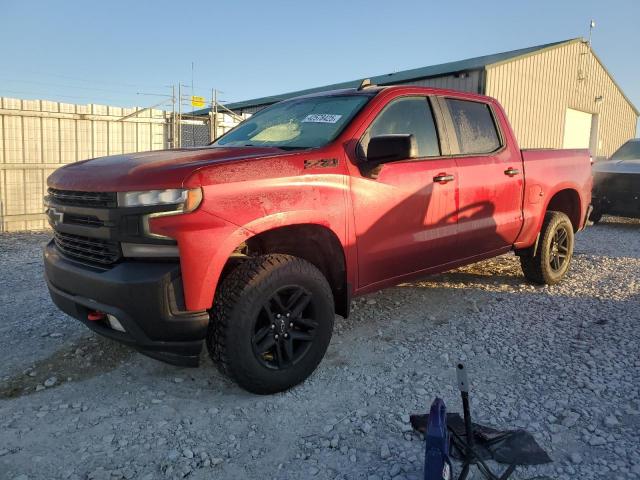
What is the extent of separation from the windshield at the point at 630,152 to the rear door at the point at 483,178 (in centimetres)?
749

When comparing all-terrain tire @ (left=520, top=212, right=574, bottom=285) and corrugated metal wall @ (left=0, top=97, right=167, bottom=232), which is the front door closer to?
all-terrain tire @ (left=520, top=212, right=574, bottom=285)

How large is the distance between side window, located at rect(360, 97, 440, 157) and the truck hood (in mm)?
875

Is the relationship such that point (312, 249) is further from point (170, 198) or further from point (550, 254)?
point (550, 254)

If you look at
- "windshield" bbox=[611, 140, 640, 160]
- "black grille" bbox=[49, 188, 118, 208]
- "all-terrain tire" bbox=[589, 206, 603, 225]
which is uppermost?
"windshield" bbox=[611, 140, 640, 160]

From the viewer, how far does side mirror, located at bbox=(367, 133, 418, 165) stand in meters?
3.20

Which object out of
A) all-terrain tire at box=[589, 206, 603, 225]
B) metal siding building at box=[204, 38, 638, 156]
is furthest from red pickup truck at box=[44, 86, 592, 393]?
metal siding building at box=[204, 38, 638, 156]

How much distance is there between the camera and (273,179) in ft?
9.60

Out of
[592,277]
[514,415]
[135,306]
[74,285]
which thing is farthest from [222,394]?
[592,277]

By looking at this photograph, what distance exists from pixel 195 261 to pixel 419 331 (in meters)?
2.17

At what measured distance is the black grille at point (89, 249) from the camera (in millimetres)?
2752

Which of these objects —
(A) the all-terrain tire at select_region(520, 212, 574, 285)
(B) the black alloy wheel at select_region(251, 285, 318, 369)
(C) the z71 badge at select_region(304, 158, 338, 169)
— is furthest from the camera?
(A) the all-terrain tire at select_region(520, 212, 574, 285)


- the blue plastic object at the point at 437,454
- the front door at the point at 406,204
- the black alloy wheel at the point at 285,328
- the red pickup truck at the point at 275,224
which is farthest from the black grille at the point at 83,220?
the blue plastic object at the point at 437,454

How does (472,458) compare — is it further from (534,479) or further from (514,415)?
(514,415)

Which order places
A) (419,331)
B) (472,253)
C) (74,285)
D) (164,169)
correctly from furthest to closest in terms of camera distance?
(472,253)
(419,331)
(74,285)
(164,169)
